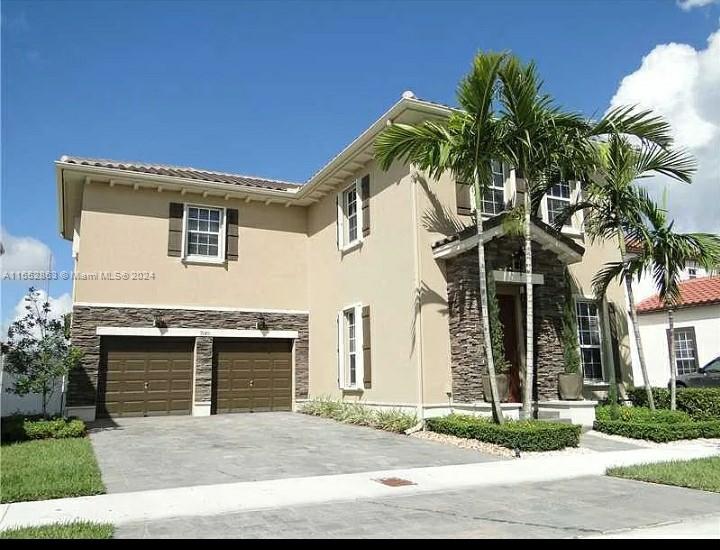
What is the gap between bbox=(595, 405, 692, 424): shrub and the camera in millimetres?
11992

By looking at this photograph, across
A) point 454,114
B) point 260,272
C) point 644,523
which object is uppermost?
point 454,114

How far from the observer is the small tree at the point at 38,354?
1261cm

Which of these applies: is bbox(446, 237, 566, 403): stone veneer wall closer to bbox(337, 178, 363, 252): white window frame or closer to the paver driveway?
the paver driveway

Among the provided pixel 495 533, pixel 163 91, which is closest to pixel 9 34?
pixel 163 91

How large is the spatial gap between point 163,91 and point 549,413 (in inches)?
427

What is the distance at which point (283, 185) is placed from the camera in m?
19.7

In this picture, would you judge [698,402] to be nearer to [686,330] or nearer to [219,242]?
[686,330]

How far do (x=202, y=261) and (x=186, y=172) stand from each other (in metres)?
3.17

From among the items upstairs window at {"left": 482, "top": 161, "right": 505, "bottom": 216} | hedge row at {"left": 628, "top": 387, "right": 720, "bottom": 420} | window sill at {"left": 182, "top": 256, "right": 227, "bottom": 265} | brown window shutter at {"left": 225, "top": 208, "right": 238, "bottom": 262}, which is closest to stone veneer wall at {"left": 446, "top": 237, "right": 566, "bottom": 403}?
upstairs window at {"left": 482, "top": 161, "right": 505, "bottom": 216}

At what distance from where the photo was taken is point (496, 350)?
39.5 feet

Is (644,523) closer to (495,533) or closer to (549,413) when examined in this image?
(495,533)

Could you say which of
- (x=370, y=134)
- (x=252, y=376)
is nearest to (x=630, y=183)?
(x=370, y=134)

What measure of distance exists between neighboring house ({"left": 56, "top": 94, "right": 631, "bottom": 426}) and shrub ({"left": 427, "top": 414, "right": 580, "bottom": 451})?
1.24 m

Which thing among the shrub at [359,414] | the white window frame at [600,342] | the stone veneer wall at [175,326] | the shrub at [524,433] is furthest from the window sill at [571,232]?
the stone veneer wall at [175,326]
